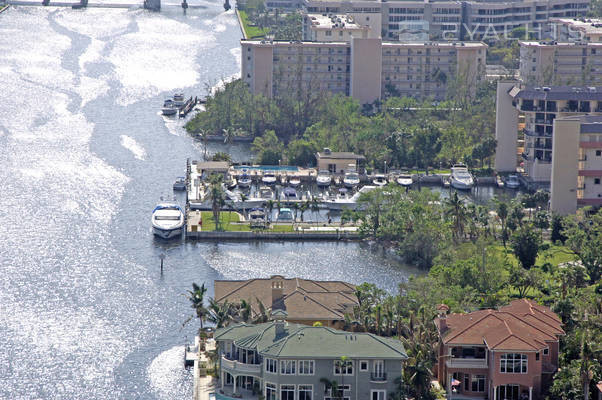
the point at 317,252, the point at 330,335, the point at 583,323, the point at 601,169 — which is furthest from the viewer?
the point at 601,169

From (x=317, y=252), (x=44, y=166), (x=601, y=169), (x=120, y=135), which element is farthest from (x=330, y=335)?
(x=120, y=135)

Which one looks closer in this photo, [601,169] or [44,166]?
[601,169]

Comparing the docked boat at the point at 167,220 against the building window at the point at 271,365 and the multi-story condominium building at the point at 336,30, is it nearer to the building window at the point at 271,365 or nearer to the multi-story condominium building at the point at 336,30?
the building window at the point at 271,365

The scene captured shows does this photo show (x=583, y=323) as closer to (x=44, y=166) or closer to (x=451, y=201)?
(x=451, y=201)

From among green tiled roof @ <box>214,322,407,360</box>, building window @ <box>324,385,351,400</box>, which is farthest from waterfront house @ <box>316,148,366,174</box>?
building window @ <box>324,385,351,400</box>

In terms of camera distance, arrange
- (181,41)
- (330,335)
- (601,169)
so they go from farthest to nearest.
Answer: (181,41) → (601,169) → (330,335)

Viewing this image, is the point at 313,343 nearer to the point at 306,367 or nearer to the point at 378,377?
the point at 306,367

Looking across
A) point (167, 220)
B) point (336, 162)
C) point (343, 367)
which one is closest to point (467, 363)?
point (343, 367)
